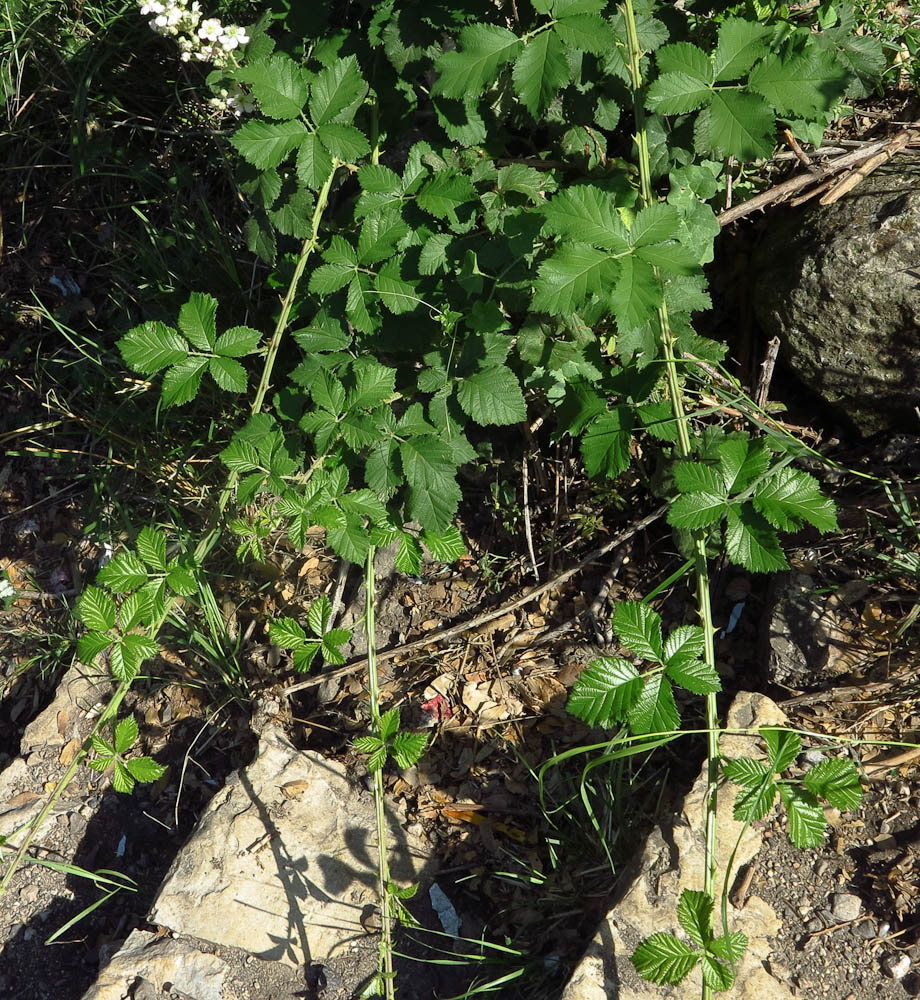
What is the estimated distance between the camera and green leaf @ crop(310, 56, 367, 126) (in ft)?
6.20

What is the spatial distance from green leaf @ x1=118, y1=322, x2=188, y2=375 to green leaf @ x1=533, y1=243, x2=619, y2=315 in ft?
2.82

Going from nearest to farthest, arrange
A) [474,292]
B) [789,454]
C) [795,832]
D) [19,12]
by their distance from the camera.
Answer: [795,832], [474,292], [789,454], [19,12]

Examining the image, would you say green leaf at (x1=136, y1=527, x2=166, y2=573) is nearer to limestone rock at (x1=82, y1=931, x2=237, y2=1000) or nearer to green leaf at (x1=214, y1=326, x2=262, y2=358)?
green leaf at (x1=214, y1=326, x2=262, y2=358)

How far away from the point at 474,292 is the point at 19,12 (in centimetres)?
244

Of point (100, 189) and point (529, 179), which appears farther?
point (100, 189)

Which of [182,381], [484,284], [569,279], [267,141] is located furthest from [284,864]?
[267,141]

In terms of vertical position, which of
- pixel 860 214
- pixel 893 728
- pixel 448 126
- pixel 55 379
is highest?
pixel 448 126

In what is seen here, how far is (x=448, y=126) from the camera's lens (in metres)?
2.02

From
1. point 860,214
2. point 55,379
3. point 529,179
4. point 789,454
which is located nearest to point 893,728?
point 789,454

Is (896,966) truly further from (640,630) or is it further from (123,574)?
(123,574)

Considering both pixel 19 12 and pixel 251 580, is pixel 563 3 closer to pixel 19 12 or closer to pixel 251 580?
pixel 251 580

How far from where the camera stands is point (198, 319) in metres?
1.96

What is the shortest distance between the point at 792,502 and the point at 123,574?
4.49ft

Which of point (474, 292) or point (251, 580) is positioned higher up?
point (474, 292)
